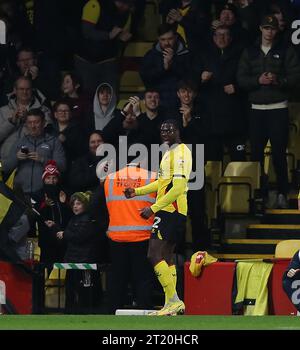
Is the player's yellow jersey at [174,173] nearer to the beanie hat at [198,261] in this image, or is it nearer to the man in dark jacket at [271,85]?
the beanie hat at [198,261]

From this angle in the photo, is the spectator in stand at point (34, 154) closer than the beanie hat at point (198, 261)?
No

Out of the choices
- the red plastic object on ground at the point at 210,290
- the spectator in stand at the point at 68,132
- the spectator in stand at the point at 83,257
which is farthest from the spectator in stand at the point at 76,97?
the red plastic object on ground at the point at 210,290

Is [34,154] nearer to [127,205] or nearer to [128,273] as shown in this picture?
[127,205]

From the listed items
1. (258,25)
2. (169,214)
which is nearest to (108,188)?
(169,214)

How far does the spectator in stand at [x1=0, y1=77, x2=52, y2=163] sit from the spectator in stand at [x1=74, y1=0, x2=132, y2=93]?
71 cm

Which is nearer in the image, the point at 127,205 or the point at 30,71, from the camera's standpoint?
the point at 127,205

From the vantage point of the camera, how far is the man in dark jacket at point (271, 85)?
2170 cm

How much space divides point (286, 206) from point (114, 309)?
299 centimetres

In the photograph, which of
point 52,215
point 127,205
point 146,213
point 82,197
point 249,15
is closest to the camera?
point 146,213

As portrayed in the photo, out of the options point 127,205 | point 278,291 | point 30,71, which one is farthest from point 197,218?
point 30,71

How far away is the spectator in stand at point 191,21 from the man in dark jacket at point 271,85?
1.12m

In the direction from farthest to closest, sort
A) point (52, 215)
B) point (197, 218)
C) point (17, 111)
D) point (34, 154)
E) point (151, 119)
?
1. point (17, 111)
2. point (34, 154)
3. point (151, 119)
4. point (52, 215)
5. point (197, 218)

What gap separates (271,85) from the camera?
21.8 metres

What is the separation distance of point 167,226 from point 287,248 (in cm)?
149
